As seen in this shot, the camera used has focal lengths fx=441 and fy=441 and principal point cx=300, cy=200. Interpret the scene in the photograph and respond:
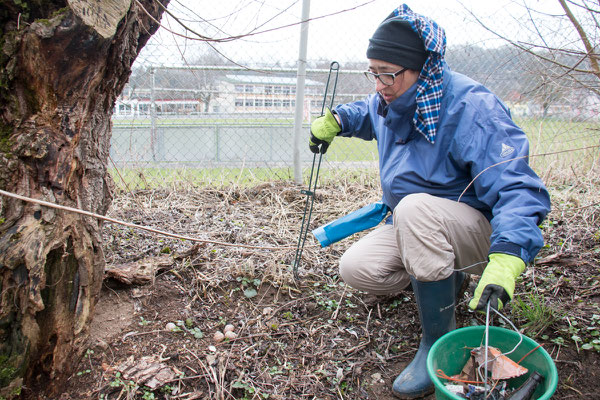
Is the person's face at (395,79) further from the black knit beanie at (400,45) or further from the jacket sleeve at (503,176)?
the jacket sleeve at (503,176)

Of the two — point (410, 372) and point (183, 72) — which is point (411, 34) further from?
point (183, 72)

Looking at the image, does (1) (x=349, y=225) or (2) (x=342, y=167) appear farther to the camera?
(2) (x=342, y=167)

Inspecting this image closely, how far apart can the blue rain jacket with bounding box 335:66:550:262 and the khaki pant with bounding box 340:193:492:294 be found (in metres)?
0.11

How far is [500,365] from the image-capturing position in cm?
144

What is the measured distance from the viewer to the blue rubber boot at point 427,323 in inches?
68.8

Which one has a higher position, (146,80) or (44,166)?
(146,80)

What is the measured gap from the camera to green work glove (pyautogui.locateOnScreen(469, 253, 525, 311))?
1371 millimetres

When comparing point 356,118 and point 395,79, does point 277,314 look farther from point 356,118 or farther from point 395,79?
point 395,79

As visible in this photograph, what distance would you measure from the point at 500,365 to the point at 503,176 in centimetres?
65

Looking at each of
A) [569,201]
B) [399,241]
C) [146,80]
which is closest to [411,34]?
[399,241]

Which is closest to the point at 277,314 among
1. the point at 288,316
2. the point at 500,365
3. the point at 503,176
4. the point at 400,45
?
the point at 288,316

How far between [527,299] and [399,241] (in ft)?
2.98

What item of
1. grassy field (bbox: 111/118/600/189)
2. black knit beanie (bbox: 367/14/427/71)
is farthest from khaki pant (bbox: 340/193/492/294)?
grassy field (bbox: 111/118/600/189)

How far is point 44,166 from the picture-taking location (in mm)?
1513
